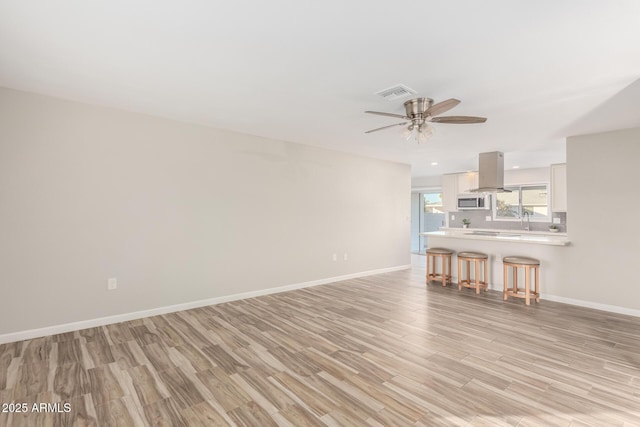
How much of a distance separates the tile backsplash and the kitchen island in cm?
214

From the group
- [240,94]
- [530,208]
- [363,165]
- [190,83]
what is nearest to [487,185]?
[363,165]

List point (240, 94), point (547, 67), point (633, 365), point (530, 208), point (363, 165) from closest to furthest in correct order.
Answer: point (547, 67) < point (633, 365) < point (240, 94) < point (363, 165) < point (530, 208)

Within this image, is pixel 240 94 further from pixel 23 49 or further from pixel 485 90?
pixel 485 90

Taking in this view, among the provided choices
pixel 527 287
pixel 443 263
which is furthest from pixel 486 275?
pixel 527 287

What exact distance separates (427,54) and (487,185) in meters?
4.05

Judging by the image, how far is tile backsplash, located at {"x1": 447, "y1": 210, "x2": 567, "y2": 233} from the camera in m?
6.96

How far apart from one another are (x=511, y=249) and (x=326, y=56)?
176 inches

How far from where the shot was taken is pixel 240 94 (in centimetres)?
309

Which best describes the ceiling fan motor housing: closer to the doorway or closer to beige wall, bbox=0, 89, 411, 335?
beige wall, bbox=0, 89, 411, 335

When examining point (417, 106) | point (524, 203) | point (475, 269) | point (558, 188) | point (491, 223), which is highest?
point (417, 106)

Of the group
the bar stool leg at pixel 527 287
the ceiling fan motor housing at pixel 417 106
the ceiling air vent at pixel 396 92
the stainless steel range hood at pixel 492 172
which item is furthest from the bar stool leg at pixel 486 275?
the ceiling air vent at pixel 396 92

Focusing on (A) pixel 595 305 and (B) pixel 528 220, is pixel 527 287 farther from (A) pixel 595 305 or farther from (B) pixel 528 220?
(B) pixel 528 220

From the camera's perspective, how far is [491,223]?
798cm

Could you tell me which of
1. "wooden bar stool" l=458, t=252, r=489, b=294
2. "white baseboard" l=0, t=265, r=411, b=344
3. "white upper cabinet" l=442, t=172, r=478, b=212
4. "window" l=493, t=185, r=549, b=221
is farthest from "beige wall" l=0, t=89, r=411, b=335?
"window" l=493, t=185, r=549, b=221
